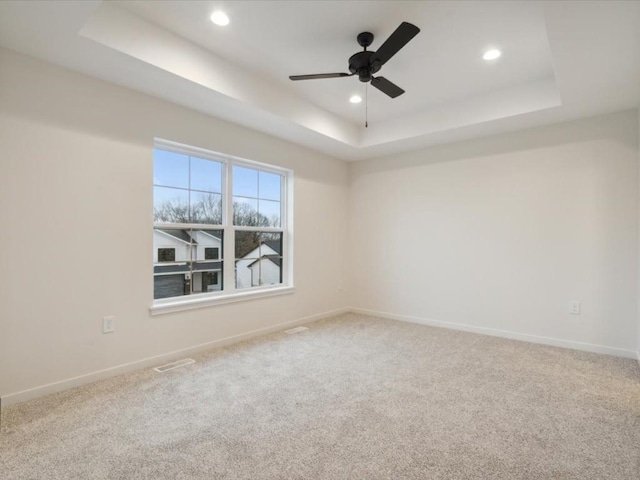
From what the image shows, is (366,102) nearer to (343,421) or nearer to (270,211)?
(270,211)

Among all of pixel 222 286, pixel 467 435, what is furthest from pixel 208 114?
pixel 467 435

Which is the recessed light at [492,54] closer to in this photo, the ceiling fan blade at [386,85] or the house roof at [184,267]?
the ceiling fan blade at [386,85]

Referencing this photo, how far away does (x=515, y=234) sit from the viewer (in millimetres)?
3947

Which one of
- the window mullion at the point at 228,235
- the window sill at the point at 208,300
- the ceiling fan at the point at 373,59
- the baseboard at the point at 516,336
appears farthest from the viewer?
the window mullion at the point at 228,235

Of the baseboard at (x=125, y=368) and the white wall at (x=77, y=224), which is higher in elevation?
the white wall at (x=77, y=224)

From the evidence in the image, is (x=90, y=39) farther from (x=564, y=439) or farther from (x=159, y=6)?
(x=564, y=439)

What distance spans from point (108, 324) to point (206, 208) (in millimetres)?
1452

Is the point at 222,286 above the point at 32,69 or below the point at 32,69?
below

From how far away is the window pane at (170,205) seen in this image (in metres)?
3.25

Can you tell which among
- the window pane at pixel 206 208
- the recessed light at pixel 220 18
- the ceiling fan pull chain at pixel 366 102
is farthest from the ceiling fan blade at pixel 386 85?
the window pane at pixel 206 208

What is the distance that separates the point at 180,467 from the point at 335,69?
3.21 meters

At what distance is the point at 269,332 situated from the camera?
4.14m

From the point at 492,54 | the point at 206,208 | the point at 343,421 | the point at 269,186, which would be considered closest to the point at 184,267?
the point at 206,208

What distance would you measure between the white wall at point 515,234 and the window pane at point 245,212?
1.84m
